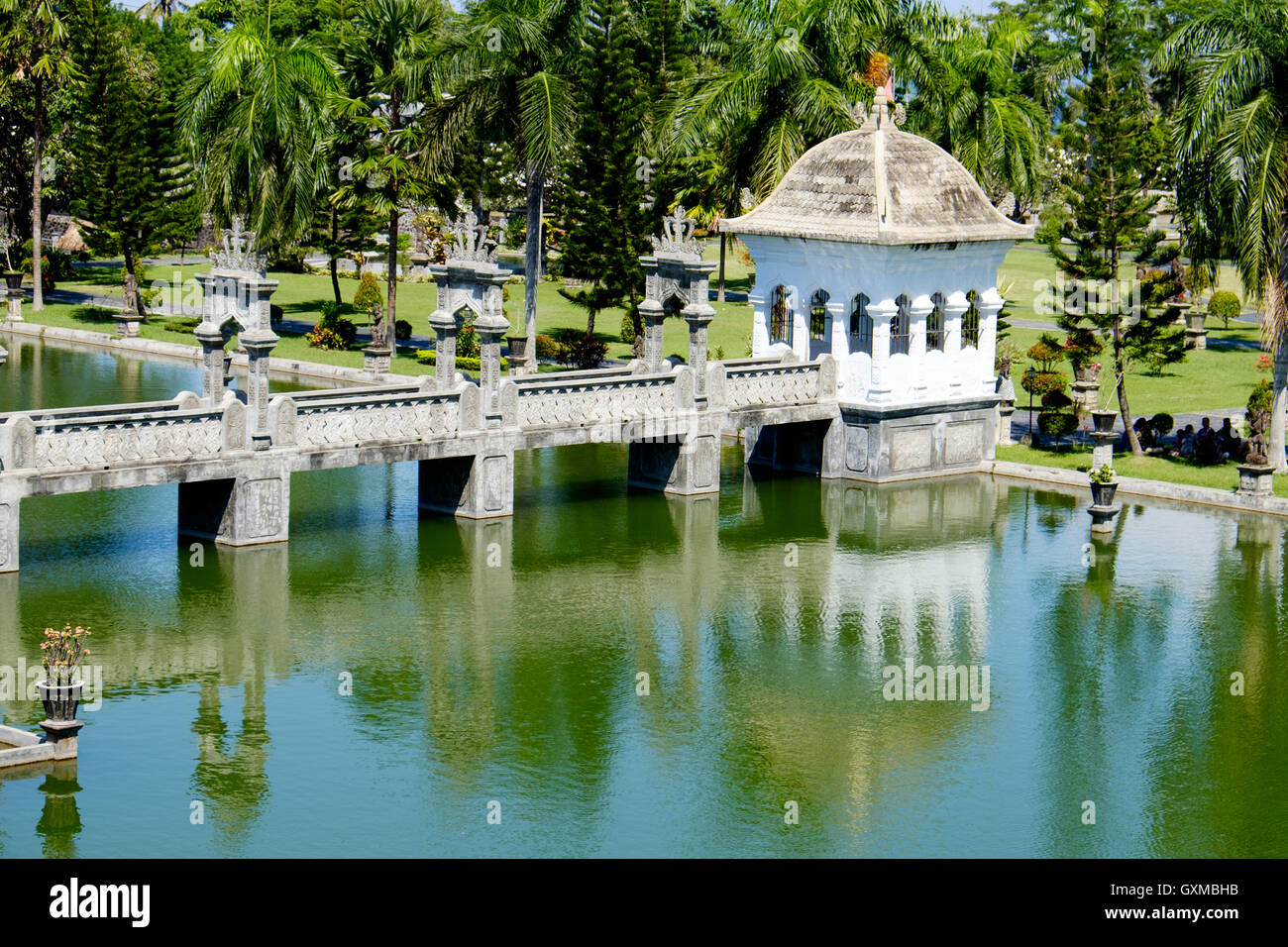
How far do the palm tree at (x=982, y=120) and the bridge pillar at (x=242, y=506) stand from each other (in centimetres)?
2547

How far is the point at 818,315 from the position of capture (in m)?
51.5

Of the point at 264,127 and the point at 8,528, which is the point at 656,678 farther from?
the point at 264,127

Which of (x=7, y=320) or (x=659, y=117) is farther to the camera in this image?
(x=7, y=320)

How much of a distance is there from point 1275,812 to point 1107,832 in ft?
8.23

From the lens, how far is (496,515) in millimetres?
40281

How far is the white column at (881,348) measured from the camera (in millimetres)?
45094

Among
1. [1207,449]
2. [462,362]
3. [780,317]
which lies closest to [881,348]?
[780,317]

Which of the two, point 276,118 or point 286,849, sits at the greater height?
point 276,118

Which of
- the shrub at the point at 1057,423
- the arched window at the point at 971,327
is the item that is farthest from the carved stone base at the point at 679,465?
the shrub at the point at 1057,423

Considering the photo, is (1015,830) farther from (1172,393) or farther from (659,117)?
(659,117)

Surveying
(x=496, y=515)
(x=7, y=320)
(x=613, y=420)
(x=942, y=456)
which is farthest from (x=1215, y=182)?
(x=7, y=320)

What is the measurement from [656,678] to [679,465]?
13758 millimetres

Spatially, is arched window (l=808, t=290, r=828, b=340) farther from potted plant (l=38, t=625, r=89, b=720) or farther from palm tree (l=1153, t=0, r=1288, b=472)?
potted plant (l=38, t=625, r=89, b=720)

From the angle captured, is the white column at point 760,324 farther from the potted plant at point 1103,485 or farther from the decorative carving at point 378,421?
the decorative carving at point 378,421
